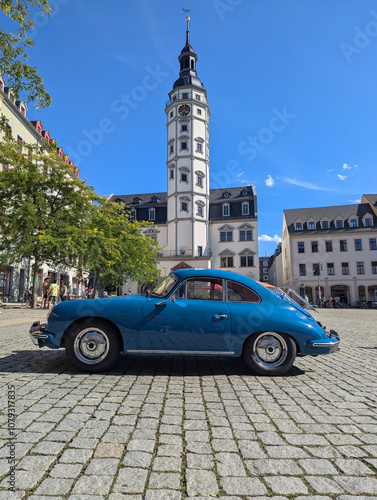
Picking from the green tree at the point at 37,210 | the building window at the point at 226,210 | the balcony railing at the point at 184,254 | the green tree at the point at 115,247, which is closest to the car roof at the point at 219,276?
the green tree at the point at 37,210

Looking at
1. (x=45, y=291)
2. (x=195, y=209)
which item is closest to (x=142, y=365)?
(x=45, y=291)

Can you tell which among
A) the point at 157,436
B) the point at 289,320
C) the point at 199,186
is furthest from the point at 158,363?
the point at 199,186

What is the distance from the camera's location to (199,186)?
1914 inches

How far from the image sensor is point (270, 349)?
14.6 ft

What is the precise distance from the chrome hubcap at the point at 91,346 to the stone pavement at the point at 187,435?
27 cm

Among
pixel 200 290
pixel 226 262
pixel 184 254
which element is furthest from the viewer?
pixel 226 262

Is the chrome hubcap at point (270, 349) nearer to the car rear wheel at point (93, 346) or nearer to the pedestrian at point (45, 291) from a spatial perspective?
the car rear wheel at point (93, 346)

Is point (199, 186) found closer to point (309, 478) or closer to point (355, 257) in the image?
point (355, 257)

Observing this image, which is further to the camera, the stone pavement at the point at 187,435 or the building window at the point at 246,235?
the building window at the point at 246,235

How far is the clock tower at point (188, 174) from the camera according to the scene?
47.0 metres

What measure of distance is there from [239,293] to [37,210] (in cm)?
1831

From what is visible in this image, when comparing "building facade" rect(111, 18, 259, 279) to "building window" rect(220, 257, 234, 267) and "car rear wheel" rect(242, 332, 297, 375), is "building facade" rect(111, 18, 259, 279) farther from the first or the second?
"car rear wheel" rect(242, 332, 297, 375)

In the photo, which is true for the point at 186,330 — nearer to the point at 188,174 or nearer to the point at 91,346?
the point at 91,346

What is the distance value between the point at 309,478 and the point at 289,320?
2558 millimetres
